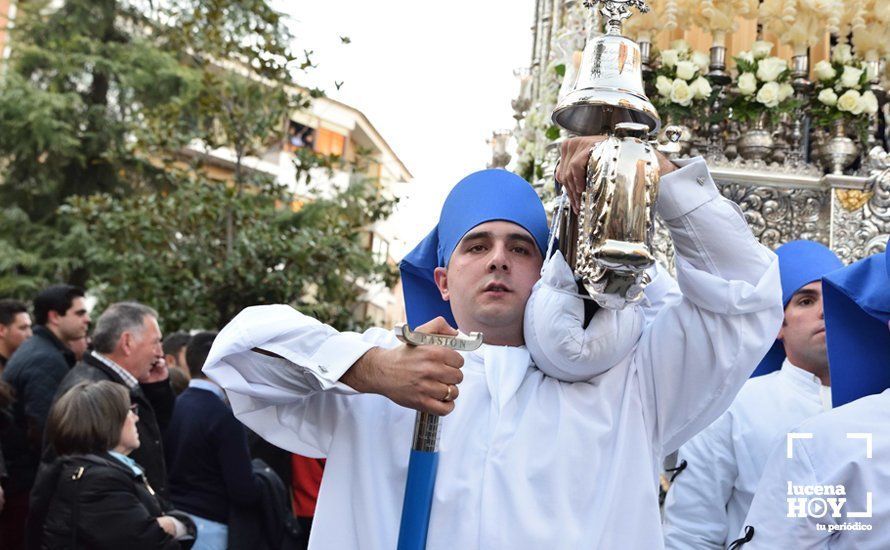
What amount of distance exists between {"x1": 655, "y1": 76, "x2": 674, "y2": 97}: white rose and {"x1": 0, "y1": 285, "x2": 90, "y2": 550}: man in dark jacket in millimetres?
3348

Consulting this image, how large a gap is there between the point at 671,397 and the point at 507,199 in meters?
0.64

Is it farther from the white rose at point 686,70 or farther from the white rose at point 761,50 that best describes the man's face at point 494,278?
the white rose at point 761,50

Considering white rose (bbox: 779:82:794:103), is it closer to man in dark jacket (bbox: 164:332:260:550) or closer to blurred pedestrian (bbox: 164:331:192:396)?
man in dark jacket (bbox: 164:332:260:550)

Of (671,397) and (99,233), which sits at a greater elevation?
(99,233)

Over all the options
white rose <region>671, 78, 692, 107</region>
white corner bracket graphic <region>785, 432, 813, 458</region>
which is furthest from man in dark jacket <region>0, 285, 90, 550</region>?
white corner bracket graphic <region>785, 432, 813, 458</region>

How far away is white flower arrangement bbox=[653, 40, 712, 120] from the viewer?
4980mm

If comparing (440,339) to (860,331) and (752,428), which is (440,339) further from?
(752,428)

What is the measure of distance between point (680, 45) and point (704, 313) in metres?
3.06

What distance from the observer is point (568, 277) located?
2.32 m

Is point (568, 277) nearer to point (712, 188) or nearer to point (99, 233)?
point (712, 188)

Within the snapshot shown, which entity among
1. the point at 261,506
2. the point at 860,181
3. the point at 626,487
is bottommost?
the point at 261,506

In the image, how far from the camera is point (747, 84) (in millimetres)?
5031

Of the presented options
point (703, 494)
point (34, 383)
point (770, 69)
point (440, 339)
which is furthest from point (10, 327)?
point (440, 339)

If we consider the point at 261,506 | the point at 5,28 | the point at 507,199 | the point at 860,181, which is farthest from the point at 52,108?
the point at 507,199
